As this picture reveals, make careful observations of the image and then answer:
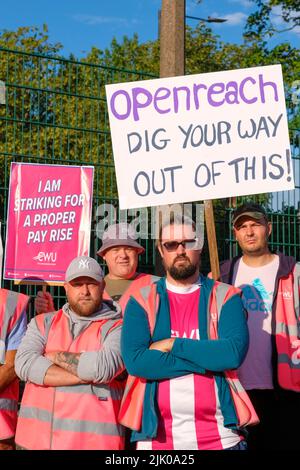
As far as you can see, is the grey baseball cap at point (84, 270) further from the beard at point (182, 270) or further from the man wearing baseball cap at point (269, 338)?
the man wearing baseball cap at point (269, 338)

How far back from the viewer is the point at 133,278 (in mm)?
5367

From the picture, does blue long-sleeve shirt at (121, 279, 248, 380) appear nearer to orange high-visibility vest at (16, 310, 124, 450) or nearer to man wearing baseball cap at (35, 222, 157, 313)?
orange high-visibility vest at (16, 310, 124, 450)

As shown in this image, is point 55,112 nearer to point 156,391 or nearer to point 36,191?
point 36,191

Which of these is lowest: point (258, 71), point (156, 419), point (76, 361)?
point (156, 419)

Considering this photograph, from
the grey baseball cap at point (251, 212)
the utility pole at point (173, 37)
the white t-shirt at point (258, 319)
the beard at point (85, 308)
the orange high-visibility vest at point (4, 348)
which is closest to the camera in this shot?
the beard at point (85, 308)

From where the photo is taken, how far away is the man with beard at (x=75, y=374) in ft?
13.8

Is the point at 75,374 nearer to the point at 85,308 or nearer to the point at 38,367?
the point at 38,367

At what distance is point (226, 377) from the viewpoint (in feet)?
13.4

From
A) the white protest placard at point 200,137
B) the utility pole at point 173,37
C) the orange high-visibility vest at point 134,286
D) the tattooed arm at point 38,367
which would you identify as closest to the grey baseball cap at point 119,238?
the orange high-visibility vest at point 134,286

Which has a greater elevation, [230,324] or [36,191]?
[36,191]

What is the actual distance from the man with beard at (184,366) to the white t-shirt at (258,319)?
0.79m


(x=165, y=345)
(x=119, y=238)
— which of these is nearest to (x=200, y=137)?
(x=119, y=238)

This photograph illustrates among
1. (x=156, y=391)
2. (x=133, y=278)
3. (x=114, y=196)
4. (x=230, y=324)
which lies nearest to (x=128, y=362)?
(x=156, y=391)
